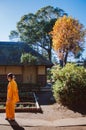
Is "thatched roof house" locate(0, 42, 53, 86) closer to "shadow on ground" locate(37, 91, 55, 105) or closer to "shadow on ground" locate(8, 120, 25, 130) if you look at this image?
"shadow on ground" locate(37, 91, 55, 105)

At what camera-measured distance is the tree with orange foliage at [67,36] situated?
5331 centimetres

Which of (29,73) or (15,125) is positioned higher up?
(29,73)

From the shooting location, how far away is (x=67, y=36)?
2112 inches

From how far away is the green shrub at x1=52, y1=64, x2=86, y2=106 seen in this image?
1655 cm

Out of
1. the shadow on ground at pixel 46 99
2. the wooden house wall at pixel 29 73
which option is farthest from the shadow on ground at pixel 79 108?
the wooden house wall at pixel 29 73

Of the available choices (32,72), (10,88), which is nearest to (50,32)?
(32,72)

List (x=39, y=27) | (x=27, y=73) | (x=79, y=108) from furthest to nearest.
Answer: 1. (x=39, y=27)
2. (x=27, y=73)
3. (x=79, y=108)

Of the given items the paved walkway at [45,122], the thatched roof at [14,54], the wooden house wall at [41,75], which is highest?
the thatched roof at [14,54]

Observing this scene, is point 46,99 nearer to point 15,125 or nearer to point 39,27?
point 15,125

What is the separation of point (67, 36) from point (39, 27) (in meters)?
7.75

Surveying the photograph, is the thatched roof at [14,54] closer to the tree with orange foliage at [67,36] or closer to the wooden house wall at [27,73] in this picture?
the wooden house wall at [27,73]

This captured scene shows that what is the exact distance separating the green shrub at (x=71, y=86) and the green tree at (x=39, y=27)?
40.0 meters

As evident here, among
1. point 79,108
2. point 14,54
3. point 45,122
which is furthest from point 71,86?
point 14,54

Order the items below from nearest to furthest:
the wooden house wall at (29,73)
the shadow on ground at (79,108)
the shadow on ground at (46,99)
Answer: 1. the shadow on ground at (79,108)
2. the shadow on ground at (46,99)
3. the wooden house wall at (29,73)
